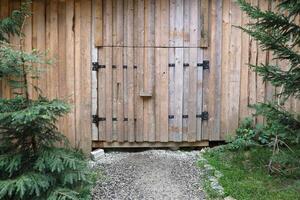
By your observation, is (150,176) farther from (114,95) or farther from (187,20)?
(187,20)

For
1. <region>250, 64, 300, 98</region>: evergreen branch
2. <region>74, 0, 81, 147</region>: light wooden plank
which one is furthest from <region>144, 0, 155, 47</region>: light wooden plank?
<region>250, 64, 300, 98</region>: evergreen branch

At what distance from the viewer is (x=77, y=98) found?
6020 millimetres

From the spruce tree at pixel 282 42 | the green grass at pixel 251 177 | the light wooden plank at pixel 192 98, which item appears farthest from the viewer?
the light wooden plank at pixel 192 98

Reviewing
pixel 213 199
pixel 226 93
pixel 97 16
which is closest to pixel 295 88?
pixel 213 199

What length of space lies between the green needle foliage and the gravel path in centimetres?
47

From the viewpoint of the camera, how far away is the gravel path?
188 inches

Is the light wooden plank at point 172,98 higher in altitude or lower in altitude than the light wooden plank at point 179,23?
lower

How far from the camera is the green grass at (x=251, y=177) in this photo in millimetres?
4574

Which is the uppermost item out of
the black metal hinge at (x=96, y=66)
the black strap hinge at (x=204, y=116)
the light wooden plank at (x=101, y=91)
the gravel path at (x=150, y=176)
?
the black metal hinge at (x=96, y=66)

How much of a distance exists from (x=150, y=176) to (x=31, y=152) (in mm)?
1507

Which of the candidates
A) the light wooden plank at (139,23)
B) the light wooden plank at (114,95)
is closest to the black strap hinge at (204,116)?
the light wooden plank at (114,95)

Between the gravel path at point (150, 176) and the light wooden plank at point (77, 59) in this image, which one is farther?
the light wooden plank at point (77, 59)

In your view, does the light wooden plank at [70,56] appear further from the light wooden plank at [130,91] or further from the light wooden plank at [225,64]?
the light wooden plank at [225,64]

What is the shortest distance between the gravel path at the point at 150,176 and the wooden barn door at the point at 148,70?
1.01 feet
